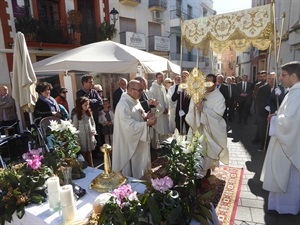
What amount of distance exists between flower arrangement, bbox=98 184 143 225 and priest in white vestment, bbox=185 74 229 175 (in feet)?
8.27

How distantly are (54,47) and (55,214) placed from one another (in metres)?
9.69

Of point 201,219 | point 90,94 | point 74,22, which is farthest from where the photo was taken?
point 74,22

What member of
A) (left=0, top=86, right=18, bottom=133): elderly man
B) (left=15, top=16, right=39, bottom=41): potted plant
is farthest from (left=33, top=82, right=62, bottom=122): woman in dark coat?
(left=15, top=16, right=39, bottom=41): potted plant

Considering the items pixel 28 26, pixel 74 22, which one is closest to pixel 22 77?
pixel 28 26

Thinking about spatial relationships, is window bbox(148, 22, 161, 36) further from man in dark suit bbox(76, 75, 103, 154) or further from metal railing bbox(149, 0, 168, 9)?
man in dark suit bbox(76, 75, 103, 154)

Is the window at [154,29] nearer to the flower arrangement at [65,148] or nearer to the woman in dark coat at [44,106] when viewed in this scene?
the woman in dark coat at [44,106]

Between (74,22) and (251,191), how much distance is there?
397 inches

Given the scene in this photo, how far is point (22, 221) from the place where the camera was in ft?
6.29

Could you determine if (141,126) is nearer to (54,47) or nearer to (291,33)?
(54,47)

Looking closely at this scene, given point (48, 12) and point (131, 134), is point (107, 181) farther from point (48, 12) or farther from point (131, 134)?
point (48, 12)

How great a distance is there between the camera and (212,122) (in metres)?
3.88

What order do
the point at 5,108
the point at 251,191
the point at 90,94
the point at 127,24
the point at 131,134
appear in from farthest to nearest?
the point at 127,24
the point at 5,108
the point at 90,94
the point at 251,191
the point at 131,134

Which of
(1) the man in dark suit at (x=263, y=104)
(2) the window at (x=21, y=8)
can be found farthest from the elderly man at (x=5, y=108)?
(1) the man in dark suit at (x=263, y=104)

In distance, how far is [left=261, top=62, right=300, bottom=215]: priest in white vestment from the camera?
8.82 feet
